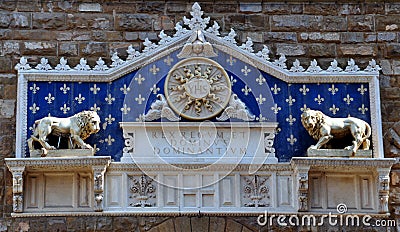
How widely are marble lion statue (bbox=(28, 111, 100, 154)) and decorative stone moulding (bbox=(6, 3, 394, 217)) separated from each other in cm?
18

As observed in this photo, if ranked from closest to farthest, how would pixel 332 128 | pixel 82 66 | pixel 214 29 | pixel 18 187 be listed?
pixel 18 187, pixel 332 128, pixel 82 66, pixel 214 29

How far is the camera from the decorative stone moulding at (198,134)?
968 centimetres

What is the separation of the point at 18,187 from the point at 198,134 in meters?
2.03

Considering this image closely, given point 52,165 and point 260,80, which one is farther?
point 260,80

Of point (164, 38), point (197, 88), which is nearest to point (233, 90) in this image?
point (197, 88)

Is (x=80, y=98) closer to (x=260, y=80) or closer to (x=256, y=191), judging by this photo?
(x=260, y=80)

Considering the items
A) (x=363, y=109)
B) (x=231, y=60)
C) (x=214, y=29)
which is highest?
(x=214, y=29)

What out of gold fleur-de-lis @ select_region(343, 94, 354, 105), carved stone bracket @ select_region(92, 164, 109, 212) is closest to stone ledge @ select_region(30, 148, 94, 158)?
carved stone bracket @ select_region(92, 164, 109, 212)

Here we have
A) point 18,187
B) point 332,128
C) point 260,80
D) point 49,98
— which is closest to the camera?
point 18,187

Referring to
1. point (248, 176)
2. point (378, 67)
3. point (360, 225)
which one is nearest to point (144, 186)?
point (248, 176)

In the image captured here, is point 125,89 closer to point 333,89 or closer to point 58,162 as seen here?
point 58,162

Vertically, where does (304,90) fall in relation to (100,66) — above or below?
below

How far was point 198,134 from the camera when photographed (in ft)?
32.6

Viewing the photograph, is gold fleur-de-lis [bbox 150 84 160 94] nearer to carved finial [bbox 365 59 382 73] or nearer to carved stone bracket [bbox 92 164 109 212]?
carved stone bracket [bbox 92 164 109 212]
